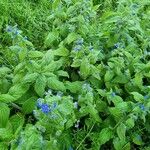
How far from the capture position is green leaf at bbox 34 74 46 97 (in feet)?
8.56

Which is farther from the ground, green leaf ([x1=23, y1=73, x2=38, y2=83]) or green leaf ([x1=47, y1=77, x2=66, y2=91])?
green leaf ([x1=23, y1=73, x2=38, y2=83])

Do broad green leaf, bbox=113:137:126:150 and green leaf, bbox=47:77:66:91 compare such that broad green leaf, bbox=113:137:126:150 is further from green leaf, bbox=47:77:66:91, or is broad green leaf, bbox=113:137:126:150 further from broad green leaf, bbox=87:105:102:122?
green leaf, bbox=47:77:66:91

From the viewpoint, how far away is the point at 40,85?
2619 mm

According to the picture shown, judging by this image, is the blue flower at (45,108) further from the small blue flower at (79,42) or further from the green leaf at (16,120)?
the small blue flower at (79,42)

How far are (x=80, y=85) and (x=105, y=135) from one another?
0.40 meters

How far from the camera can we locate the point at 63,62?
9.84 ft

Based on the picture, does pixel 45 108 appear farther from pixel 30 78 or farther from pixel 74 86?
pixel 74 86

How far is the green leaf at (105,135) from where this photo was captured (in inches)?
103

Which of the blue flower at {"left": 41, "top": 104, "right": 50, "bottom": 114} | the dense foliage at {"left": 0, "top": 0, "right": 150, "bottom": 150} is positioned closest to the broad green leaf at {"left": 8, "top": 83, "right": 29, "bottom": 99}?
the dense foliage at {"left": 0, "top": 0, "right": 150, "bottom": 150}

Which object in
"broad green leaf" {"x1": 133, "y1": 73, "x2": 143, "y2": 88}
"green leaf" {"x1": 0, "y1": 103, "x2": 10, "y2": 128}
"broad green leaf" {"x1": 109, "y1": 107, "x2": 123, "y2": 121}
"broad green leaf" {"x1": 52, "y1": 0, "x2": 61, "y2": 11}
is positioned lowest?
"broad green leaf" {"x1": 109, "y1": 107, "x2": 123, "y2": 121}

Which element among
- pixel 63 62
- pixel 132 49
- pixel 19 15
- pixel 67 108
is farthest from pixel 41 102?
pixel 19 15

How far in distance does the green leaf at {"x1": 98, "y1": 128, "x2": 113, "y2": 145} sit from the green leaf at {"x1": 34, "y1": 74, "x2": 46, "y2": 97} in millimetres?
443

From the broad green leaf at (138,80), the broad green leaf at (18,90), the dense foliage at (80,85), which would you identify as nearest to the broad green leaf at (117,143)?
the dense foliage at (80,85)

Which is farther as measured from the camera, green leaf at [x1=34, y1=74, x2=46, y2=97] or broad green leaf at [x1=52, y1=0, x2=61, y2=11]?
broad green leaf at [x1=52, y1=0, x2=61, y2=11]
